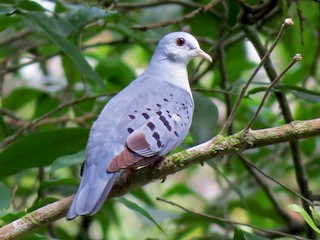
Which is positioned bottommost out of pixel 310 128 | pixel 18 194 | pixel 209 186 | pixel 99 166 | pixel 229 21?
pixel 209 186

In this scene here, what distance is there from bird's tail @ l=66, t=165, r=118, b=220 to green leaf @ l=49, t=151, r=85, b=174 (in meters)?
0.35

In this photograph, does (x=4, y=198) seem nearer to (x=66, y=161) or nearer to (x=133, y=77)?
(x=66, y=161)

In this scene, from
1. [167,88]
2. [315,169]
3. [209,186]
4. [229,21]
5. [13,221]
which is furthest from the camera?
[209,186]

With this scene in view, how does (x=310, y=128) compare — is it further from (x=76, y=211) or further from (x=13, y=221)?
(x=13, y=221)

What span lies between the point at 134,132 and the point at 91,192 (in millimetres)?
338

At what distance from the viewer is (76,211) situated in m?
2.51

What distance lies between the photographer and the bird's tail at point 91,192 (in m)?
2.54

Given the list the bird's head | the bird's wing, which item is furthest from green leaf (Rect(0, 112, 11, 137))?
the bird's head

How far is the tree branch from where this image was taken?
241 cm

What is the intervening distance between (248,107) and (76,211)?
2397 millimetres

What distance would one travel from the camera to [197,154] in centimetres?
250

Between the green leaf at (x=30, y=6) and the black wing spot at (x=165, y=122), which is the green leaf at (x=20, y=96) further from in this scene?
the black wing spot at (x=165, y=122)

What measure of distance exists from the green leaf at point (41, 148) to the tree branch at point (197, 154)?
71cm

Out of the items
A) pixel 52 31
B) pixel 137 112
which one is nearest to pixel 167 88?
pixel 137 112
